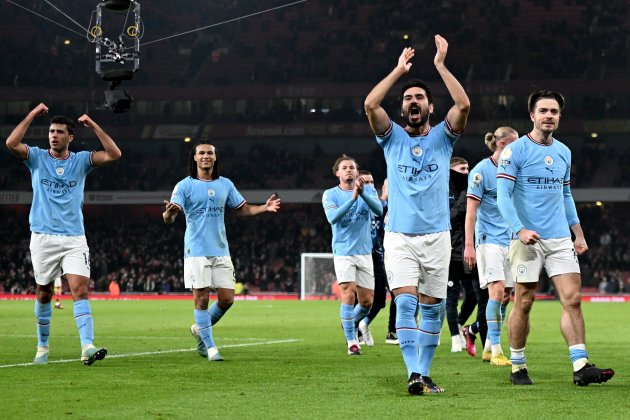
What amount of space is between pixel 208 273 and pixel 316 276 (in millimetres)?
29295

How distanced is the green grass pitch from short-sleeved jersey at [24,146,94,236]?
1451 mm

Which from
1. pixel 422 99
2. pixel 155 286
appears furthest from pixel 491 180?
pixel 155 286

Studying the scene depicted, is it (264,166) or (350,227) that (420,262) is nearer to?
(350,227)

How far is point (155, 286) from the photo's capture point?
152ft

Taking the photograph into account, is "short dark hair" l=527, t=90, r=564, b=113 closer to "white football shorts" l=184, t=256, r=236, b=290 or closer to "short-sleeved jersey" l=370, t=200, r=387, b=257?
"white football shorts" l=184, t=256, r=236, b=290

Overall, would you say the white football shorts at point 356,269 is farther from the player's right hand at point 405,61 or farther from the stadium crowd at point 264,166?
the stadium crowd at point 264,166

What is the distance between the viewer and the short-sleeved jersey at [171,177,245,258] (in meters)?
11.8

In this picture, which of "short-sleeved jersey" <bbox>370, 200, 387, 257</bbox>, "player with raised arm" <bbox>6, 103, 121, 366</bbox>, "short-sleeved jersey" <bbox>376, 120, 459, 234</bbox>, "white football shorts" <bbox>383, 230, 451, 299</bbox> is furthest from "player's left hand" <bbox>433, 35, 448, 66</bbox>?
→ "short-sleeved jersey" <bbox>370, 200, 387, 257</bbox>

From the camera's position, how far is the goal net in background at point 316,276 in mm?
40125

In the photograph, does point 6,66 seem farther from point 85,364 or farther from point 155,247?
point 85,364

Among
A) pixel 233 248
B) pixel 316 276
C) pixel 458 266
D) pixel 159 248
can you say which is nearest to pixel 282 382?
pixel 458 266

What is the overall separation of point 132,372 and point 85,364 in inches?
30.7

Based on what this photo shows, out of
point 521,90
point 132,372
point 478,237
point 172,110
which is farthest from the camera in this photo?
point 172,110

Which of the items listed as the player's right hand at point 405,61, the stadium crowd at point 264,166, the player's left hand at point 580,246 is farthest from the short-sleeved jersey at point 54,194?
the stadium crowd at point 264,166
